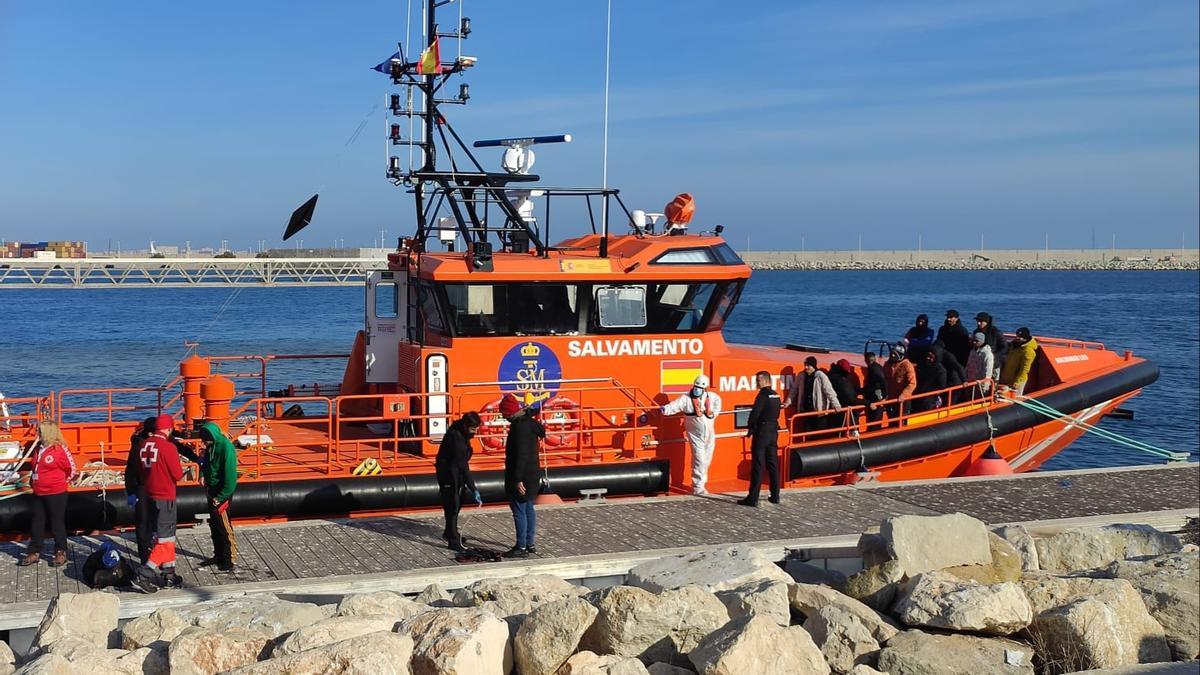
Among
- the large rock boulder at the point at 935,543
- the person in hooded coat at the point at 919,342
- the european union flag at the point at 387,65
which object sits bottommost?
the large rock boulder at the point at 935,543

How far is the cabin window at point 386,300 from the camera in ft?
39.0

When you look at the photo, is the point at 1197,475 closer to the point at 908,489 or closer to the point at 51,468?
the point at 908,489

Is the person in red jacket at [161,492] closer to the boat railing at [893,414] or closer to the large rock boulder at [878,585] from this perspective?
the large rock boulder at [878,585]

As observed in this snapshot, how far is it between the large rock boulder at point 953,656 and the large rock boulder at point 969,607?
84 millimetres

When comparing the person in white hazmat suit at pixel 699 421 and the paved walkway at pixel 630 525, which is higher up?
the person in white hazmat suit at pixel 699 421

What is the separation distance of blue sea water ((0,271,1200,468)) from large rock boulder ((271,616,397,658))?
23.5 ft

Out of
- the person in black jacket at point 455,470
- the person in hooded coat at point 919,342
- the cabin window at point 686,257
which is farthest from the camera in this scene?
the person in hooded coat at point 919,342

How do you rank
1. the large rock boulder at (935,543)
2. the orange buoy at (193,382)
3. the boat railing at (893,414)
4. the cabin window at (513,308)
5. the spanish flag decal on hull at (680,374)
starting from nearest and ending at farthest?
the large rock boulder at (935,543) < the orange buoy at (193,382) < the cabin window at (513,308) < the spanish flag decal on hull at (680,374) < the boat railing at (893,414)

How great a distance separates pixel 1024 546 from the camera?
7957 mm

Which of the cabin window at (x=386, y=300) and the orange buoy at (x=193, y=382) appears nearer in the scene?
the orange buoy at (x=193, y=382)

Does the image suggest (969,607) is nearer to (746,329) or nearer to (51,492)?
(51,492)

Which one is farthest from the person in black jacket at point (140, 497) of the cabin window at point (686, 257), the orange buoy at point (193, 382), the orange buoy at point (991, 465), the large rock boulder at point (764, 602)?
the orange buoy at point (991, 465)

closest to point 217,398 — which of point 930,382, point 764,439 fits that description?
point 764,439

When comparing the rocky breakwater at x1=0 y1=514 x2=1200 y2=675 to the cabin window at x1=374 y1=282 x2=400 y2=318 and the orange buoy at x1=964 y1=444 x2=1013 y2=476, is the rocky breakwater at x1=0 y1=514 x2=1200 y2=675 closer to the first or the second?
the orange buoy at x1=964 y1=444 x2=1013 y2=476
